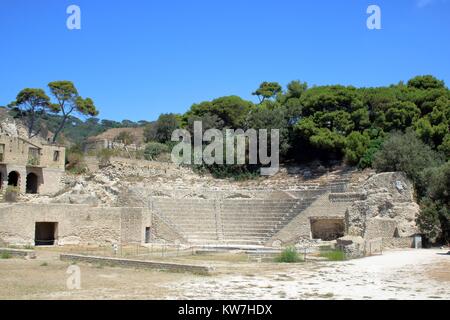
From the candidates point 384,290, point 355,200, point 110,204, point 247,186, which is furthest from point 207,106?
point 384,290

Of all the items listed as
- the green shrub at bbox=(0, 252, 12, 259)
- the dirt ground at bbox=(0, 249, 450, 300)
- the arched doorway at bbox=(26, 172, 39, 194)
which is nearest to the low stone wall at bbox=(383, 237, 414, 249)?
the dirt ground at bbox=(0, 249, 450, 300)

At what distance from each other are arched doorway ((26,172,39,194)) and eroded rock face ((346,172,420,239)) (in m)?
19.0

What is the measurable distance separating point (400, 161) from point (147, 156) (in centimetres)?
1937

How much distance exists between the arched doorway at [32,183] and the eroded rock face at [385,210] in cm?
1896

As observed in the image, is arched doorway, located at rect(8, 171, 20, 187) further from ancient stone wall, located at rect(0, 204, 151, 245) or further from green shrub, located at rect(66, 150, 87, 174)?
ancient stone wall, located at rect(0, 204, 151, 245)

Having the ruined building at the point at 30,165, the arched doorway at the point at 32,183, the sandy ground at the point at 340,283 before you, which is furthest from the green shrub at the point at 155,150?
the sandy ground at the point at 340,283

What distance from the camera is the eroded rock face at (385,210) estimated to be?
2488cm

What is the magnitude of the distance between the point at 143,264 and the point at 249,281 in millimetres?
4520

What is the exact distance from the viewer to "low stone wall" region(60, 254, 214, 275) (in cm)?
1473

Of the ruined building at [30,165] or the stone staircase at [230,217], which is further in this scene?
the ruined building at [30,165]

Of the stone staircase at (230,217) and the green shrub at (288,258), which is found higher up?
the stone staircase at (230,217)

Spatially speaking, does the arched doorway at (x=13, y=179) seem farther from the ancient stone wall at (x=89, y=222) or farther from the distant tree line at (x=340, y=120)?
the distant tree line at (x=340, y=120)
